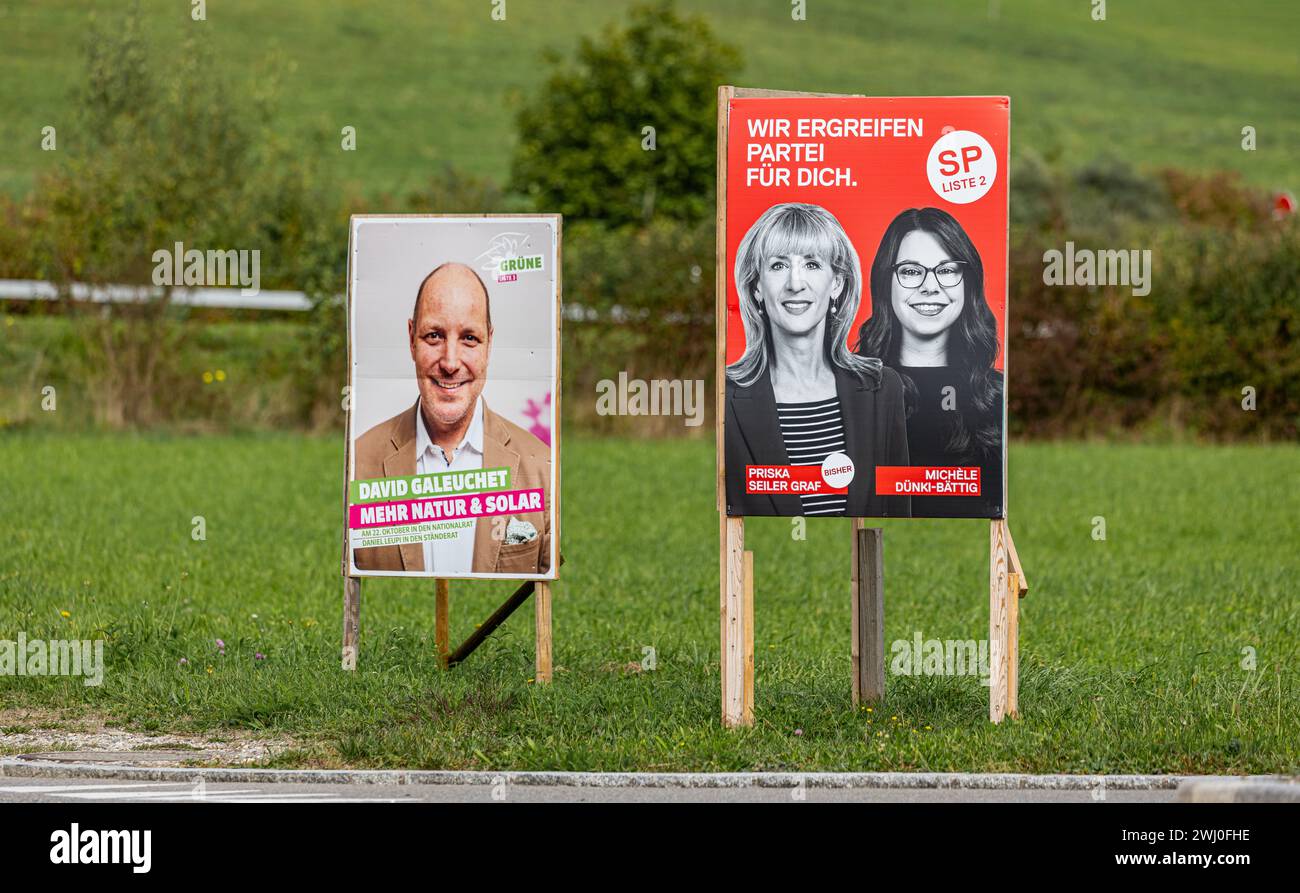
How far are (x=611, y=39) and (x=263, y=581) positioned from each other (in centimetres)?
3327

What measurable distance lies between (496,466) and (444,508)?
15.3 inches

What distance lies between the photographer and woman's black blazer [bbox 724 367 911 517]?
9.08 metres

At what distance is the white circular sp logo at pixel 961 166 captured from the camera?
902 centimetres

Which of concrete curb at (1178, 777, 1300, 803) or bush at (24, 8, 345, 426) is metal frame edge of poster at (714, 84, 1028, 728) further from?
bush at (24, 8, 345, 426)

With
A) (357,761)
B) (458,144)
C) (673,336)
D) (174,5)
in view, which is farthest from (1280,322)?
(174,5)

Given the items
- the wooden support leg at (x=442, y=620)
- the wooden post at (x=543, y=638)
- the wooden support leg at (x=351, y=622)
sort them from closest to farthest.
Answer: the wooden post at (x=543, y=638) → the wooden support leg at (x=351, y=622) → the wooden support leg at (x=442, y=620)

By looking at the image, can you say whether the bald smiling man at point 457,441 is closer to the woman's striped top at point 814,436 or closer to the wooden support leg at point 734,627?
the wooden support leg at point 734,627

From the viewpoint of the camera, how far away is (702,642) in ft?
39.1

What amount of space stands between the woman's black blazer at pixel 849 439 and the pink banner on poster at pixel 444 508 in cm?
145

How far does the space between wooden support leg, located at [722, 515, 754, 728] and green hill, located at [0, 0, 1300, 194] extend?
5035 cm

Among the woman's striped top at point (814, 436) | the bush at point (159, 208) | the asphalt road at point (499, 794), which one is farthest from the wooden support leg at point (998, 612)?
the bush at point (159, 208)

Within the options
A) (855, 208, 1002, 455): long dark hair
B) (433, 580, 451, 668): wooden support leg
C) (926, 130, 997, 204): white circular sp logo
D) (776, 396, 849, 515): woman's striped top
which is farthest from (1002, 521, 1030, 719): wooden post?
(433, 580, 451, 668): wooden support leg

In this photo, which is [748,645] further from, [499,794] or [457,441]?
[457,441]

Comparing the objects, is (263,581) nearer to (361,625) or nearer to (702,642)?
(361,625)
